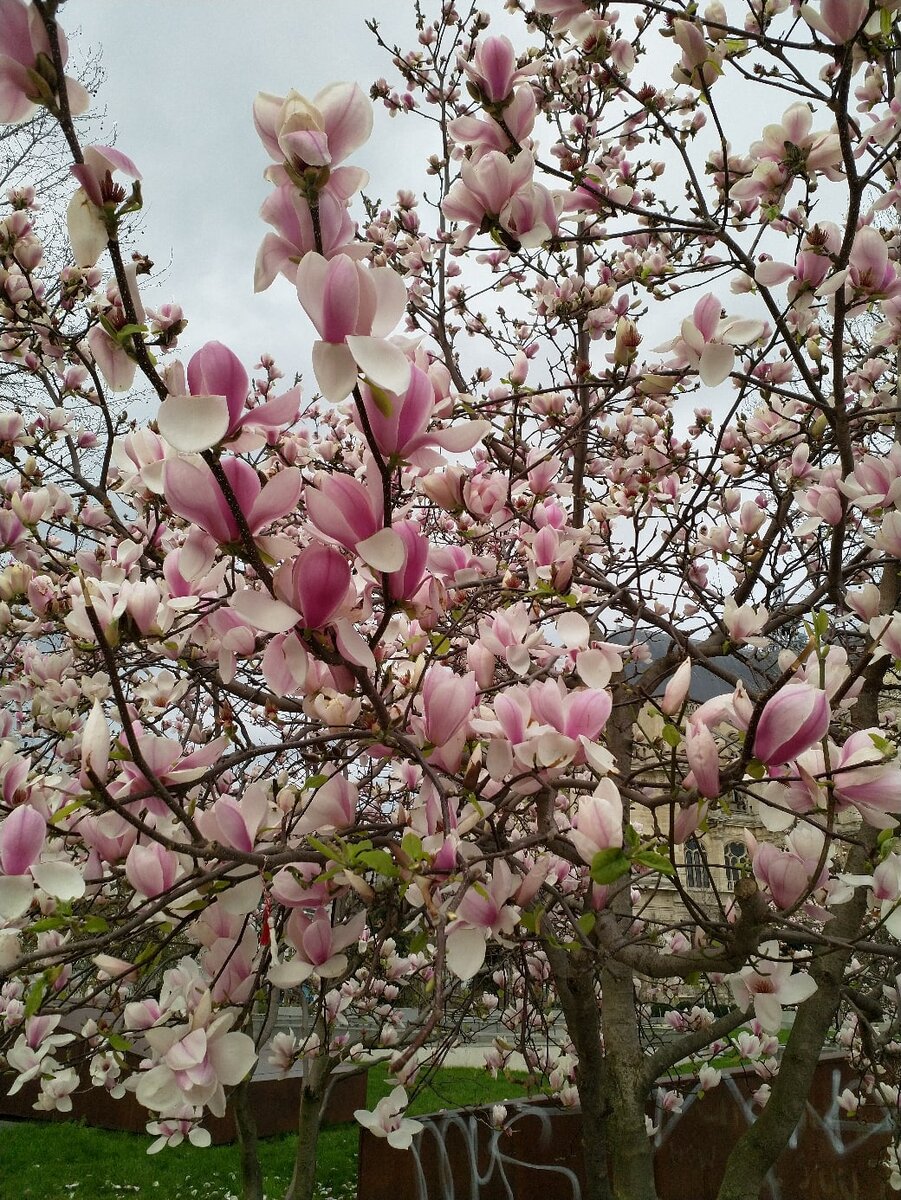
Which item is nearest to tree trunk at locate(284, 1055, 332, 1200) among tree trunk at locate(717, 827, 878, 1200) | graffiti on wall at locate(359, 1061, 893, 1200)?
tree trunk at locate(717, 827, 878, 1200)

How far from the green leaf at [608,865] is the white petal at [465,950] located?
23 centimetres

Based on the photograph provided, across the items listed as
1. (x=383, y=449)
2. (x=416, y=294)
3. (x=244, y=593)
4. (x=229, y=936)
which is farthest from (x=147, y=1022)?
(x=416, y=294)

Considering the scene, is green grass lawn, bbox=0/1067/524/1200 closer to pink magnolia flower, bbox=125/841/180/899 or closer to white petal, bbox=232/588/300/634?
pink magnolia flower, bbox=125/841/180/899

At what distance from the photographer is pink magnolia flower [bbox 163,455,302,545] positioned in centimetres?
74

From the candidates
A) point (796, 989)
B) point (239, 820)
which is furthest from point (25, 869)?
point (796, 989)

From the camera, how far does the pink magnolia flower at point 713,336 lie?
3.78 ft

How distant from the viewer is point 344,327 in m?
0.65

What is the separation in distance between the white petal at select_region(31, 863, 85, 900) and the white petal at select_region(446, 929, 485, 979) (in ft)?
1.49

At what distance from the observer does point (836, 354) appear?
162cm

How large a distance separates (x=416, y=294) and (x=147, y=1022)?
3328 mm

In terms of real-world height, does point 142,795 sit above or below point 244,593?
below

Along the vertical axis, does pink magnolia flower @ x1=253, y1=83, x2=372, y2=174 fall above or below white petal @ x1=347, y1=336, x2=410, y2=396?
above

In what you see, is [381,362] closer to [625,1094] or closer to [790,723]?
[790,723]

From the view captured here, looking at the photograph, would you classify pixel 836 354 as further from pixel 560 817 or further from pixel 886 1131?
pixel 886 1131
